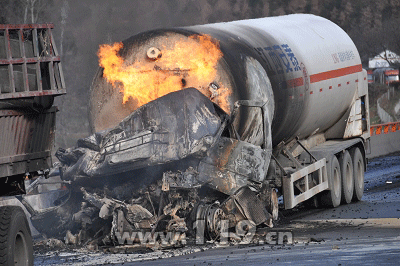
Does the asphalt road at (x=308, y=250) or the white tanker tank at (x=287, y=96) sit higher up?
the white tanker tank at (x=287, y=96)

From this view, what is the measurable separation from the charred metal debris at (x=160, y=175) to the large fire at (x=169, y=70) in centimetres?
77

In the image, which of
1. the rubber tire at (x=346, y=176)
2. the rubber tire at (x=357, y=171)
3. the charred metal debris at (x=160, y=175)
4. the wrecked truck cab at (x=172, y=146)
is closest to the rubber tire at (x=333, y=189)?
the rubber tire at (x=346, y=176)

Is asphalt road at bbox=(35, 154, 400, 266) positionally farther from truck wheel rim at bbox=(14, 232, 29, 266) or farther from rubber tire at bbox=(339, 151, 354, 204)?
rubber tire at bbox=(339, 151, 354, 204)

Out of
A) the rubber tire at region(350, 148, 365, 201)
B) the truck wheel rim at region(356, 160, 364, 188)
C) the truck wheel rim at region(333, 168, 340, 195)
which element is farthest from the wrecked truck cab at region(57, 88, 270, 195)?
the truck wheel rim at region(356, 160, 364, 188)

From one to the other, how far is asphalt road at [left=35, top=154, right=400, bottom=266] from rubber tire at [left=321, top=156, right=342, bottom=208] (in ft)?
6.11

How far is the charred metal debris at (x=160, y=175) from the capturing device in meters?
11.7

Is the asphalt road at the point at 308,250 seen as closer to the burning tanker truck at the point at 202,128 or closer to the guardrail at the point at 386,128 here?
the burning tanker truck at the point at 202,128

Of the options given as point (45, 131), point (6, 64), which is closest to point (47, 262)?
point (45, 131)

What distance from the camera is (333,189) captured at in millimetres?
17250

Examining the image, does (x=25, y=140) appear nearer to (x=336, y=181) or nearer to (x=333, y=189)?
(x=333, y=189)

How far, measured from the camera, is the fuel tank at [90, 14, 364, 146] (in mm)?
13102

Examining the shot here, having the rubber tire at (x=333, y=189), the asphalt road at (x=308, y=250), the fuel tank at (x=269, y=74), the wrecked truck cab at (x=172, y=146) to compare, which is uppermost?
the fuel tank at (x=269, y=74)

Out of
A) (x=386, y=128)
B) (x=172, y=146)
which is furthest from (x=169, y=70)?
(x=386, y=128)

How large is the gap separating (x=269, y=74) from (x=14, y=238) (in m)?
6.34
